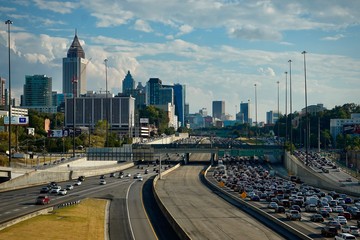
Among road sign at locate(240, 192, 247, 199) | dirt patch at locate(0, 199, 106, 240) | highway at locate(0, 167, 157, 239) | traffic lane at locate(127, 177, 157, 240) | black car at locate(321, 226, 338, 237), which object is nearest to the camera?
dirt patch at locate(0, 199, 106, 240)

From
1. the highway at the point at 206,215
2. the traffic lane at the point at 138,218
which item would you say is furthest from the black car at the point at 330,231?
the traffic lane at the point at 138,218

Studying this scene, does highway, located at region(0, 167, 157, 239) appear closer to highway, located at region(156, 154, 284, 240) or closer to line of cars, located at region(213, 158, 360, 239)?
highway, located at region(156, 154, 284, 240)

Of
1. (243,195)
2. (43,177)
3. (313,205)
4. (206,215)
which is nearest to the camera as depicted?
(206,215)

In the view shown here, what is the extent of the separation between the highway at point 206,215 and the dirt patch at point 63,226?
9749 mm

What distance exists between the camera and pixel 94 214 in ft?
239

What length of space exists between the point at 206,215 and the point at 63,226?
1973cm

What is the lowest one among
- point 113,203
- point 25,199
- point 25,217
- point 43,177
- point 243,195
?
point 113,203

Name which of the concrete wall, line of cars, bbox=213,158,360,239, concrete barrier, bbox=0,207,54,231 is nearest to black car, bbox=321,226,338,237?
line of cars, bbox=213,158,360,239

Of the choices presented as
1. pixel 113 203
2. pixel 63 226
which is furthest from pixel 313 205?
pixel 63 226

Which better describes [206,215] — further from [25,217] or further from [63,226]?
[25,217]

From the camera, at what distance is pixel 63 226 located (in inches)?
2370

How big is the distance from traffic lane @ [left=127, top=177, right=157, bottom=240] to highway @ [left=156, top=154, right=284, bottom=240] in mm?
3788

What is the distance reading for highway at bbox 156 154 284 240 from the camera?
5700 cm

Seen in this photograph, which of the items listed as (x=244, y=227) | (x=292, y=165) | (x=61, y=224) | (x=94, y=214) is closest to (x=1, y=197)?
(x=94, y=214)
